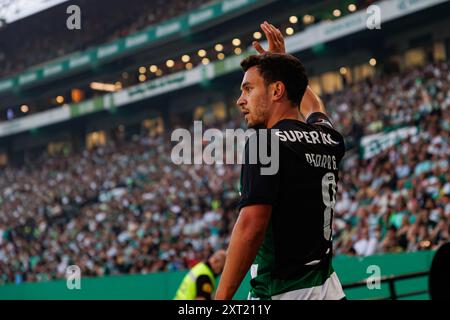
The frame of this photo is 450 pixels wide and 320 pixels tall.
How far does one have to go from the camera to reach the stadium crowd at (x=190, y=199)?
1154cm

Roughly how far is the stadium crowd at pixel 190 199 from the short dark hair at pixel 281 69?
27.7 ft

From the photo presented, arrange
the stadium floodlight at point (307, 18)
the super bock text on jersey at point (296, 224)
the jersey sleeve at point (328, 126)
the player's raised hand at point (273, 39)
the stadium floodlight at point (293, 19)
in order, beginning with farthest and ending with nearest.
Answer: the stadium floodlight at point (293, 19) → the stadium floodlight at point (307, 18) → the player's raised hand at point (273, 39) → the jersey sleeve at point (328, 126) → the super bock text on jersey at point (296, 224)

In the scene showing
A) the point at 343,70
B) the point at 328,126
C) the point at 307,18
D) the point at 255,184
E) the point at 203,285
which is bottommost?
the point at 203,285

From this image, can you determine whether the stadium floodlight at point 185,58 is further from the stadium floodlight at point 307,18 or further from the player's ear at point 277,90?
the player's ear at point 277,90

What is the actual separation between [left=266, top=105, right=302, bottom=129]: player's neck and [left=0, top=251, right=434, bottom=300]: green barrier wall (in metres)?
7.29

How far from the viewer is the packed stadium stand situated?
12.1 meters

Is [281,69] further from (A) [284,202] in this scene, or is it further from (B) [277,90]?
(A) [284,202]

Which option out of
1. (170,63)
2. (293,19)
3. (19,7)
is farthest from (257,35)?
(19,7)

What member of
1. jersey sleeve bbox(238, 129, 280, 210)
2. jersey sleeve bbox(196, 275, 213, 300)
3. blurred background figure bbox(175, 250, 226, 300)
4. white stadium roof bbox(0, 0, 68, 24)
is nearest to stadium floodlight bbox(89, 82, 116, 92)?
white stadium roof bbox(0, 0, 68, 24)

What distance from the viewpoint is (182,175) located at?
68.5 feet

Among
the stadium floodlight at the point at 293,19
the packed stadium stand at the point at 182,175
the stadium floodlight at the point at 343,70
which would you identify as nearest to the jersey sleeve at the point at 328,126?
the packed stadium stand at the point at 182,175

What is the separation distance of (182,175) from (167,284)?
836cm

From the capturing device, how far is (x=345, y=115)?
17.8 metres
